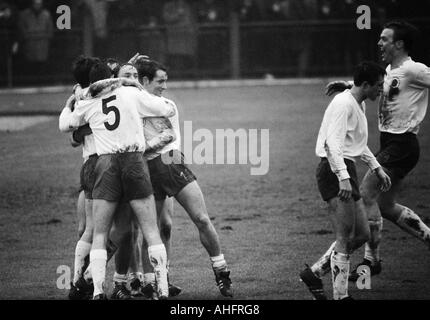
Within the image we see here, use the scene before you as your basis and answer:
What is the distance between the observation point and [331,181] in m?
7.91

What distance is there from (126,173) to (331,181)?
1.51 metres

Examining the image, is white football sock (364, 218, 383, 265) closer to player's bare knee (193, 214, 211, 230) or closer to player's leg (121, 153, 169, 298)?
player's bare knee (193, 214, 211, 230)

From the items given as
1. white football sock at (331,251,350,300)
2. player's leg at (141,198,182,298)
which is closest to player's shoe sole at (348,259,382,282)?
white football sock at (331,251,350,300)

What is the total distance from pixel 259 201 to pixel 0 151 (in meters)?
4.68

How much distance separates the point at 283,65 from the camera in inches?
884

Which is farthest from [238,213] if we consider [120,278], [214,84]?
[214,84]

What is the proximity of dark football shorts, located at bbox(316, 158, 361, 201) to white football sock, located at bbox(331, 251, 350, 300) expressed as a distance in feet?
1.45

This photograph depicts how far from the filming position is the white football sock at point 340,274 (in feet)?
25.6

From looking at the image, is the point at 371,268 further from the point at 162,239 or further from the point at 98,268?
the point at 98,268

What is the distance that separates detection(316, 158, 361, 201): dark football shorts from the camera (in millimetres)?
7867

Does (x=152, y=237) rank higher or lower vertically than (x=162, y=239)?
higher
